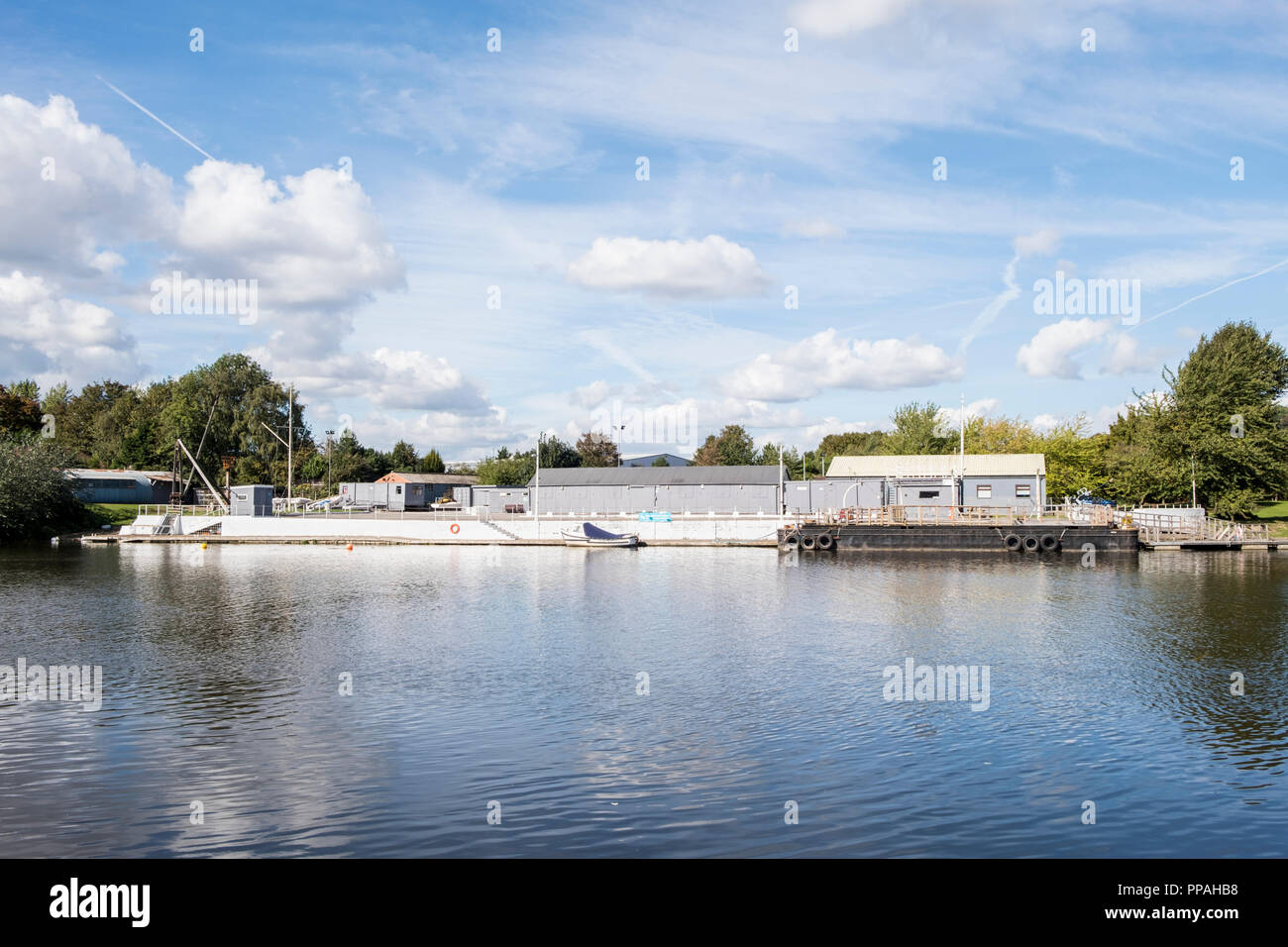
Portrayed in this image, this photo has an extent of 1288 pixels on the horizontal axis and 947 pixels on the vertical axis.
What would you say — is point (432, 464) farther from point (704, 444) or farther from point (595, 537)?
point (595, 537)

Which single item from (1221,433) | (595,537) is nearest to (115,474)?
(595,537)

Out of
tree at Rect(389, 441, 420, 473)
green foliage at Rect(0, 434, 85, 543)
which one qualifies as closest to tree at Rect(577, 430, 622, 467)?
tree at Rect(389, 441, 420, 473)

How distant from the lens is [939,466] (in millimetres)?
84125

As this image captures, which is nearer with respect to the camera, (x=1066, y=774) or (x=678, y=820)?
(x=678, y=820)

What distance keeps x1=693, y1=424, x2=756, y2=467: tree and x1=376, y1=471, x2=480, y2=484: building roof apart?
36675mm

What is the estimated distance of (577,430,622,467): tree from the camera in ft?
425

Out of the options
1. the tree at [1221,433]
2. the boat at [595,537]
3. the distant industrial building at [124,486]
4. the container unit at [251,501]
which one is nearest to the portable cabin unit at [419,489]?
the distant industrial building at [124,486]

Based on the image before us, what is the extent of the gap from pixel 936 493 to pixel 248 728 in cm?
7010

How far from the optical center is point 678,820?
12844mm

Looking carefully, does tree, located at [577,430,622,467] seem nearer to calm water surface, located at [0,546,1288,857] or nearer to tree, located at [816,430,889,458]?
tree, located at [816,430,889,458]

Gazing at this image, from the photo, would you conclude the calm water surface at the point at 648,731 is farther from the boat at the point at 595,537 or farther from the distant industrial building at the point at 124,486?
the distant industrial building at the point at 124,486

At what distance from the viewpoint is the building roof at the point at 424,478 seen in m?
112

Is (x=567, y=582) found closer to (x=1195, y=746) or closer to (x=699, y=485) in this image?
(x=1195, y=746)
